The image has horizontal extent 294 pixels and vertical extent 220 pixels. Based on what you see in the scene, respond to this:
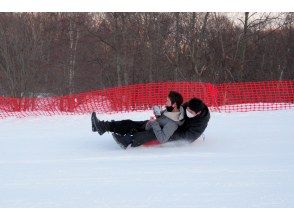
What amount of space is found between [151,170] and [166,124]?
1.21 m

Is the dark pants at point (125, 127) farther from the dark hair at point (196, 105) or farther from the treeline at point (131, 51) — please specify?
the treeline at point (131, 51)

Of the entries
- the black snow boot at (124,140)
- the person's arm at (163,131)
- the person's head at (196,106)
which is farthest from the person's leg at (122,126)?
the person's head at (196,106)

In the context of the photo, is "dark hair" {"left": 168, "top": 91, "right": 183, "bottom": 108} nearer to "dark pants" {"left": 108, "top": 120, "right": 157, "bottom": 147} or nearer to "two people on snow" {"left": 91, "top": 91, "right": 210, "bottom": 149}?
"two people on snow" {"left": 91, "top": 91, "right": 210, "bottom": 149}

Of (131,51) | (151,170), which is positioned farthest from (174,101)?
(131,51)

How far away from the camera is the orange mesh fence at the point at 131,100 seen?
10.6 meters

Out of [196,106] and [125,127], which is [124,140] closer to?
[125,127]

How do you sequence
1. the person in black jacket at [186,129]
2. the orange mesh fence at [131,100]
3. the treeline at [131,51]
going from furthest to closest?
the treeline at [131,51] < the orange mesh fence at [131,100] < the person in black jacket at [186,129]

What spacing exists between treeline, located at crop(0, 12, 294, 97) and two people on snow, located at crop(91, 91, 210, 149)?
9.87 meters

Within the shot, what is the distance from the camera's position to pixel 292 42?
633 inches

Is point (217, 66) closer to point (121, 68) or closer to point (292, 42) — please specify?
point (292, 42)

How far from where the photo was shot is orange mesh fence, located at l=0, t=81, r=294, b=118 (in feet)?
34.8

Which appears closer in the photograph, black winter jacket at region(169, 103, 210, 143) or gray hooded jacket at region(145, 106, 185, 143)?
gray hooded jacket at region(145, 106, 185, 143)

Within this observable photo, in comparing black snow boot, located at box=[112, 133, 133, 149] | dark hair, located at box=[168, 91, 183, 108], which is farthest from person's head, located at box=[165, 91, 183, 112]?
black snow boot, located at box=[112, 133, 133, 149]

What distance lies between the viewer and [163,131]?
5828 mm
